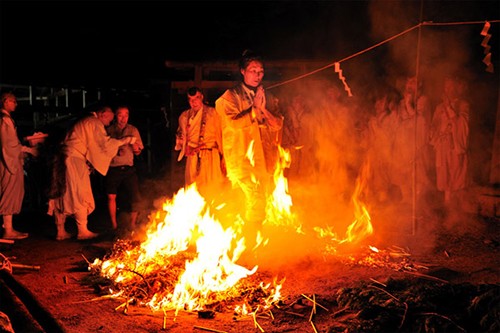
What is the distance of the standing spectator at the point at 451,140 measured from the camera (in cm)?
921

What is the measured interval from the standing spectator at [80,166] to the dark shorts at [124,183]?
36cm

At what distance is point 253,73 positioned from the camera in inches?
275

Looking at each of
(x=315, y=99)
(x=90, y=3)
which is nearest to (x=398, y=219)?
(x=315, y=99)

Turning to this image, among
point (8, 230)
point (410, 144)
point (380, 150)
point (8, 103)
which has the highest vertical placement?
point (8, 103)

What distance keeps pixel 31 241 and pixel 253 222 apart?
4352mm

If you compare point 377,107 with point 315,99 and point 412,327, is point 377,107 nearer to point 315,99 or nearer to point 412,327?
point 315,99

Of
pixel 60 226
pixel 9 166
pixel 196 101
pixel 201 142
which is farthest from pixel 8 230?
pixel 196 101

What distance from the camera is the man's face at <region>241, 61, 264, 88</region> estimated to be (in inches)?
274

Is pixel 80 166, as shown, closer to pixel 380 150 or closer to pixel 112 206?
pixel 112 206

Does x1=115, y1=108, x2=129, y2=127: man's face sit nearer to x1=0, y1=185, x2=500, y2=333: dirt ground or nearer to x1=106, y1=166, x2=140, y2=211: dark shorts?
x1=106, y1=166, x2=140, y2=211: dark shorts

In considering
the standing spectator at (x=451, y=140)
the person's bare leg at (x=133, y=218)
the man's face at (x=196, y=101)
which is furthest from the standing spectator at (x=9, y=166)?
the standing spectator at (x=451, y=140)

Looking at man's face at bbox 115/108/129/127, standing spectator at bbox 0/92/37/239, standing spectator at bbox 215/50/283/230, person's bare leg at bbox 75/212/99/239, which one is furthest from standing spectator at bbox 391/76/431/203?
standing spectator at bbox 0/92/37/239

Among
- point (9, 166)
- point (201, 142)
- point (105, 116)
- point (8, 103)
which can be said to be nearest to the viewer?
point (8, 103)

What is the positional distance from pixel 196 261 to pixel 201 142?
299cm
